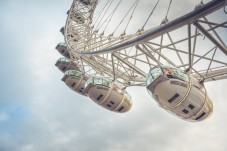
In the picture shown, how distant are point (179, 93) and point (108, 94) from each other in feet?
23.0

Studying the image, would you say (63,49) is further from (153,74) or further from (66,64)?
(153,74)

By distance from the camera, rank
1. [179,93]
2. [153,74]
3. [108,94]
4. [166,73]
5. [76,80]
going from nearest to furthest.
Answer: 1. [179,93]
2. [166,73]
3. [153,74]
4. [108,94]
5. [76,80]

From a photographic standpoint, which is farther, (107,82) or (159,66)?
(107,82)

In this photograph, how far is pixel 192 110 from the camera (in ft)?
49.5

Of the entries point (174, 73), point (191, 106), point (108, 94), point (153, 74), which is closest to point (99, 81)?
point (108, 94)

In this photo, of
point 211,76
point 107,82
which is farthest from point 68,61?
point 211,76

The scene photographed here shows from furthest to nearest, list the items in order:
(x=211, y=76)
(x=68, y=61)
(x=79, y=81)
→ (x=68, y=61) < (x=79, y=81) < (x=211, y=76)

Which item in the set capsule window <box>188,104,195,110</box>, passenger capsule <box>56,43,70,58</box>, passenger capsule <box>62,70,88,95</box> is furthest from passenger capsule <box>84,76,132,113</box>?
passenger capsule <box>56,43,70,58</box>

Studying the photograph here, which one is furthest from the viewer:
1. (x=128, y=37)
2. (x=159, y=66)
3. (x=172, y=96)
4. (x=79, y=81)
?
(x=79, y=81)

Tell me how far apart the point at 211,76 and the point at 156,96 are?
392 cm

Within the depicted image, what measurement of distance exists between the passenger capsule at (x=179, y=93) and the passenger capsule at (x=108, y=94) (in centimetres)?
552

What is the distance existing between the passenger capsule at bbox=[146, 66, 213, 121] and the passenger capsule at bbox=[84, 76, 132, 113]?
18.1 feet

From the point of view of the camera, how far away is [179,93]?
1477 cm

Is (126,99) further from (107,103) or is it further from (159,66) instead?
(159,66)
